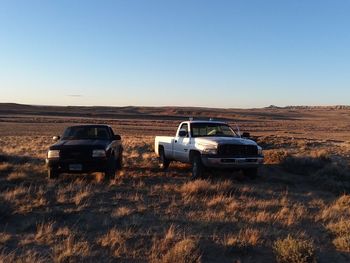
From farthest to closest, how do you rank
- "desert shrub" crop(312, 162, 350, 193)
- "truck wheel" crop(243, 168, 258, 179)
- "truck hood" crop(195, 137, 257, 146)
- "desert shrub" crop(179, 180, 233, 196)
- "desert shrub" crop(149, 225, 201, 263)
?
→ 1. "truck wheel" crop(243, 168, 258, 179)
2. "desert shrub" crop(312, 162, 350, 193)
3. "truck hood" crop(195, 137, 257, 146)
4. "desert shrub" crop(179, 180, 233, 196)
5. "desert shrub" crop(149, 225, 201, 263)

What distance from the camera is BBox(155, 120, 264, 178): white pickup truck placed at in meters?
14.3

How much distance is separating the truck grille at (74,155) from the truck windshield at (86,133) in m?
1.43

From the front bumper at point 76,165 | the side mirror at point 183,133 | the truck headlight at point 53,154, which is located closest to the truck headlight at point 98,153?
the front bumper at point 76,165

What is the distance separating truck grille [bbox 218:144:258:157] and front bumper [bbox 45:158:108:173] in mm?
3323

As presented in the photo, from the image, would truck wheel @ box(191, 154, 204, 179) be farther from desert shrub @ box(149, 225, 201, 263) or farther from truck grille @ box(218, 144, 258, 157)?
desert shrub @ box(149, 225, 201, 263)

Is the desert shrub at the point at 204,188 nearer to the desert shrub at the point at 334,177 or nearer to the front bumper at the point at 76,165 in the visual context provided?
the front bumper at the point at 76,165

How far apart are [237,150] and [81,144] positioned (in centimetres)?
440

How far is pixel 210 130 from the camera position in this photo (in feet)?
53.0

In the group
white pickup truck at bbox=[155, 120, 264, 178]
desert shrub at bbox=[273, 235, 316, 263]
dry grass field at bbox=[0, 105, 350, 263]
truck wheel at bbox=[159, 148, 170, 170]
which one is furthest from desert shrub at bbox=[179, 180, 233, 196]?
desert shrub at bbox=[273, 235, 316, 263]

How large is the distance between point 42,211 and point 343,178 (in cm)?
1016

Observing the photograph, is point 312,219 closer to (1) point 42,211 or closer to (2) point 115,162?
(1) point 42,211

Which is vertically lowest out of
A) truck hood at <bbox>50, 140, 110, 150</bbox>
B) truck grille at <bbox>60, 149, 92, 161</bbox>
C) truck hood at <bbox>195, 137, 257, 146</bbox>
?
truck grille at <bbox>60, 149, 92, 161</bbox>

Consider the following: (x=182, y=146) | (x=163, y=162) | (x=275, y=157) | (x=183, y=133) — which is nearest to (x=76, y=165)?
(x=182, y=146)

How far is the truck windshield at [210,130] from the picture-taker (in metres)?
16.0
